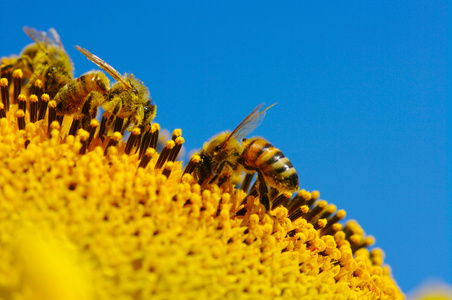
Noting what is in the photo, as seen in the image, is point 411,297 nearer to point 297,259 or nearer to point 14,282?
point 297,259

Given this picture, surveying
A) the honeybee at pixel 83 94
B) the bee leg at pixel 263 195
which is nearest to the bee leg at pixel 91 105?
the honeybee at pixel 83 94

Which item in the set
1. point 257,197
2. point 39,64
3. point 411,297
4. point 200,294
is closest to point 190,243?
point 200,294

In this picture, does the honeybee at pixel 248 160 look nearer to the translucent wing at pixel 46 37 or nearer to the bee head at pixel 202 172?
the bee head at pixel 202 172

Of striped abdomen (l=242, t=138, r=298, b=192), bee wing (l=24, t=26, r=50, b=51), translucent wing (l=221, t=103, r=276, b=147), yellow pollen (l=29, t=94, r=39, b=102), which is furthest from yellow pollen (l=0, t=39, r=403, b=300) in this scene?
bee wing (l=24, t=26, r=50, b=51)

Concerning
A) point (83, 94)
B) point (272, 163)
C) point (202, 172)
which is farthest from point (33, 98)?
point (272, 163)

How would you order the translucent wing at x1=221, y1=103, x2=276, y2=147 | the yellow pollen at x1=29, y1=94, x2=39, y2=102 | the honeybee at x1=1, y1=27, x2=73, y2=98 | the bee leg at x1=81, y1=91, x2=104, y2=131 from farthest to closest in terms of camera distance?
A: the honeybee at x1=1, y1=27, x2=73, y2=98
the yellow pollen at x1=29, y1=94, x2=39, y2=102
the bee leg at x1=81, y1=91, x2=104, y2=131
the translucent wing at x1=221, y1=103, x2=276, y2=147

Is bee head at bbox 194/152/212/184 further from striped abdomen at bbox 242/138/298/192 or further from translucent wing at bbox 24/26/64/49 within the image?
translucent wing at bbox 24/26/64/49

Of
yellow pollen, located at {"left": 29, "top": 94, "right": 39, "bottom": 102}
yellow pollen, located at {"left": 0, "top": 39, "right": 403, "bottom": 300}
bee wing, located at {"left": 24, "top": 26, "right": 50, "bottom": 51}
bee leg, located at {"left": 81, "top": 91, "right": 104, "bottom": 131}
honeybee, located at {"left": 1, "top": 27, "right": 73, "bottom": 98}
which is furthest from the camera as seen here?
bee wing, located at {"left": 24, "top": 26, "right": 50, "bottom": 51}
